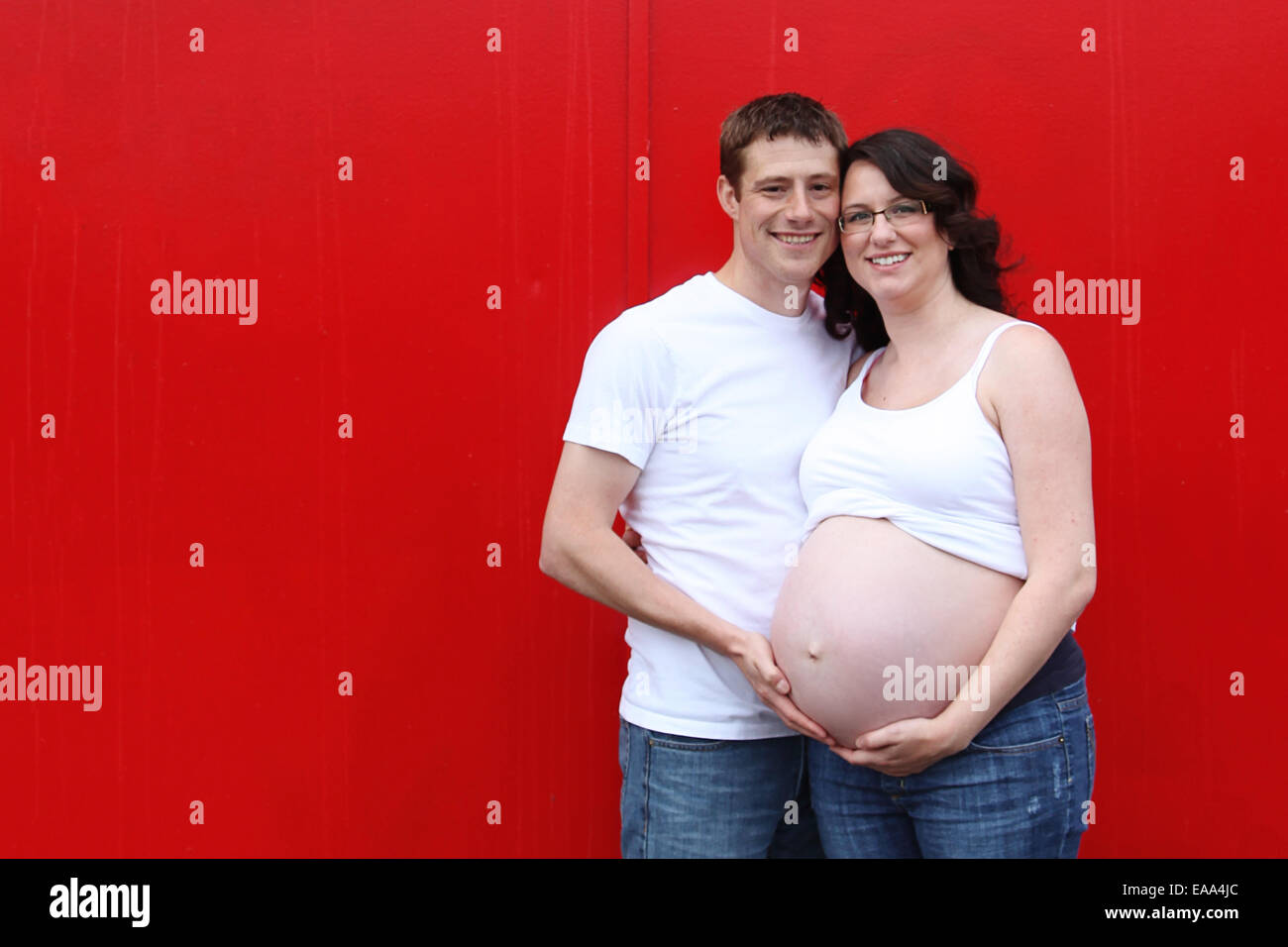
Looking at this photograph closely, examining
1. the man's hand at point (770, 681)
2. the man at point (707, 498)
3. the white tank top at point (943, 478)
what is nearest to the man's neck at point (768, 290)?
the man at point (707, 498)

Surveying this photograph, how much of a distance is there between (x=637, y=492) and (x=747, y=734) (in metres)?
0.46

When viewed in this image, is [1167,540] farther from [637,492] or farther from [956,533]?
[637,492]

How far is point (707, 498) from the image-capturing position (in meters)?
1.73

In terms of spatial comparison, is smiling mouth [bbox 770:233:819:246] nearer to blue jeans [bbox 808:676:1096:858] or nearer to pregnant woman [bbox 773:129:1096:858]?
pregnant woman [bbox 773:129:1096:858]

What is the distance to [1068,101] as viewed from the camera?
7.20ft

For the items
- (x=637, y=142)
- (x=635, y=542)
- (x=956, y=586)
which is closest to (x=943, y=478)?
(x=956, y=586)

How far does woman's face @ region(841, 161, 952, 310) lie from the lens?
1.68 meters

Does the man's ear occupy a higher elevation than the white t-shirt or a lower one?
higher

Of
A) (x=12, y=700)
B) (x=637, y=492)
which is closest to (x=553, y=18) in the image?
(x=637, y=492)

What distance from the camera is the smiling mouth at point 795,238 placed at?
1737mm

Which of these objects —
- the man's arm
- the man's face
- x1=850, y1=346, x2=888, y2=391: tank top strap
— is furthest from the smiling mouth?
the man's arm

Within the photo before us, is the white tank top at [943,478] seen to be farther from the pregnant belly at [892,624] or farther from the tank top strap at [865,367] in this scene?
the tank top strap at [865,367]

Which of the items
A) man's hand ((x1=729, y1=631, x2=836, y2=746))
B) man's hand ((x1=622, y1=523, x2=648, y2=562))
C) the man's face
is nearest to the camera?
man's hand ((x1=729, y1=631, x2=836, y2=746))

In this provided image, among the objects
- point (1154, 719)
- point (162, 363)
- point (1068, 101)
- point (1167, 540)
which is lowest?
point (1154, 719)
